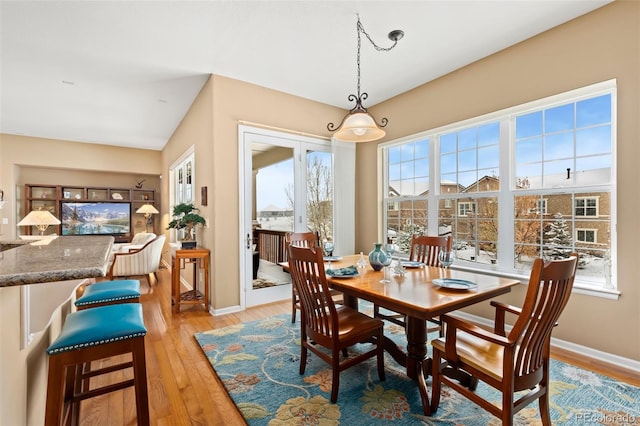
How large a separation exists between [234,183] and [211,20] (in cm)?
176

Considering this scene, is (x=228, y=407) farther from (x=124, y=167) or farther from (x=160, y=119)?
(x=124, y=167)

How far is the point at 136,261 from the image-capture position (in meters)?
5.08

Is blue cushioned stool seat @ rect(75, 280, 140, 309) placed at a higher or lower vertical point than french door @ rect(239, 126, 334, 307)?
lower

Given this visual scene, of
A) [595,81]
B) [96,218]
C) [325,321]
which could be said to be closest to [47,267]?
[325,321]

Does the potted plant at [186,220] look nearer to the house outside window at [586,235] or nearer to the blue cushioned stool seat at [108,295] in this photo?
the blue cushioned stool seat at [108,295]

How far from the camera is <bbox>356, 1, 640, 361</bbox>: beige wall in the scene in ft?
7.52

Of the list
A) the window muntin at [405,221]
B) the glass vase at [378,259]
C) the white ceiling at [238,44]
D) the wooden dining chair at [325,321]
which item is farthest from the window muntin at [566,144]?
the wooden dining chair at [325,321]

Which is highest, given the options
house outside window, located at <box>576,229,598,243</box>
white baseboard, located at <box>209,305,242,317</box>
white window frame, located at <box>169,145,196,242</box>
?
white window frame, located at <box>169,145,196,242</box>

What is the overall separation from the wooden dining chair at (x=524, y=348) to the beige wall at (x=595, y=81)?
1.41 m

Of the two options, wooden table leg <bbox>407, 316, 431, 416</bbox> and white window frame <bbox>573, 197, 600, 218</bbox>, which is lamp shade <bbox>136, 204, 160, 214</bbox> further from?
white window frame <bbox>573, 197, 600, 218</bbox>

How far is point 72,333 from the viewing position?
139 centimetres

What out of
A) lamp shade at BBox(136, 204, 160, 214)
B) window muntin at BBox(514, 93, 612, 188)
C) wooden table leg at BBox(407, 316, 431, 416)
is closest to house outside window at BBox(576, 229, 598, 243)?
window muntin at BBox(514, 93, 612, 188)

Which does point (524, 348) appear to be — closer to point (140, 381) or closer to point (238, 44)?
point (140, 381)

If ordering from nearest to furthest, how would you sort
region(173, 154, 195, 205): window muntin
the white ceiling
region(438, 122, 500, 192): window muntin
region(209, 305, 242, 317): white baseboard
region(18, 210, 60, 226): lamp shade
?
the white ceiling
region(438, 122, 500, 192): window muntin
region(209, 305, 242, 317): white baseboard
region(18, 210, 60, 226): lamp shade
region(173, 154, 195, 205): window muntin
